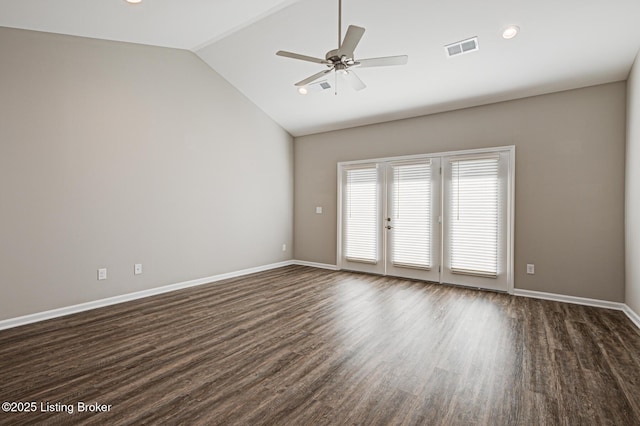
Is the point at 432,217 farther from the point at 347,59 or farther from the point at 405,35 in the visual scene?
the point at 347,59

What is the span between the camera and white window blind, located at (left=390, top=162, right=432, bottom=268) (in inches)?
212

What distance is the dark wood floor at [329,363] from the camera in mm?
1964

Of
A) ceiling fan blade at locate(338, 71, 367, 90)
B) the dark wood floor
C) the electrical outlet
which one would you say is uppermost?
ceiling fan blade at locate(338, 71, 367, 90)

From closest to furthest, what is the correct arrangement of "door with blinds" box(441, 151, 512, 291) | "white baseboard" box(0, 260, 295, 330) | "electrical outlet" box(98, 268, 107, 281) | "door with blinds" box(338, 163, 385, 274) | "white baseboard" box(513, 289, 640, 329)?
"white baseboard" box(0, 260, 295, 330) → "white baseboard" box(513, 289, 640, 329) → "electrical outlet" box(98, 268, 107, 281) → "door with blinds" box(441, 151, 512, 291) → "door with blinds" box(338, 163, 385, 274)

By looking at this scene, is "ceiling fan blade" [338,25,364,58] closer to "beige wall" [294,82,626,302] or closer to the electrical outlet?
"beige wall" [294,82,626,302]

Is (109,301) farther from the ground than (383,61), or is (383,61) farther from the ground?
(383,61)

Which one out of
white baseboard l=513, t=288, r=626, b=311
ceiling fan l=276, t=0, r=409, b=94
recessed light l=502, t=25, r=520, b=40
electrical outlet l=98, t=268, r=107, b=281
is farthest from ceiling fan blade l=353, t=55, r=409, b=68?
electrical outlet l=98, t=268, r=107, b=281

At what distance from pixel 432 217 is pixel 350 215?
1620 millimetres

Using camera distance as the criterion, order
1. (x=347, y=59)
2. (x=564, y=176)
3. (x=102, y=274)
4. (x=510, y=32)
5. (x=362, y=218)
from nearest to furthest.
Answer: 1. (x=347, y=59)
2. (x=510, y=32)
3. (x=102, y=274)
4. (x=564, y=176)
5. (x=362, y=218)

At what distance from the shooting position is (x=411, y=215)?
555 centimetres

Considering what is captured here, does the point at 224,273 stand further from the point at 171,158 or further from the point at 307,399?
the point at 307,399

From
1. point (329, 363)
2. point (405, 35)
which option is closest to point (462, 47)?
point (405, 35)

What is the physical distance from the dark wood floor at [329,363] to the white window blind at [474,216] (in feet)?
2.77

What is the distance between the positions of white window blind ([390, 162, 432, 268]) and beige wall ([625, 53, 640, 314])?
2.43m
